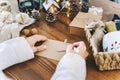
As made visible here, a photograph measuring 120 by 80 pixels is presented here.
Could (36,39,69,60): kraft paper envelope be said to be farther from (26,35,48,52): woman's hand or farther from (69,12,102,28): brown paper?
(69,12,102,28): brown paper

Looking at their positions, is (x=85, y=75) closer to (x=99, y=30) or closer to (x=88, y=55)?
(x=88, y=55)

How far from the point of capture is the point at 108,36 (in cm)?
98

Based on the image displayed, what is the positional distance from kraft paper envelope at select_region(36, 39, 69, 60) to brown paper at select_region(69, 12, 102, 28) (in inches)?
5.4

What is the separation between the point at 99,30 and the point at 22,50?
1.23 ft

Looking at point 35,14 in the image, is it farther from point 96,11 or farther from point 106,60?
point 106,60

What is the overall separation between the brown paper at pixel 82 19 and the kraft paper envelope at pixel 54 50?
0.45 ft

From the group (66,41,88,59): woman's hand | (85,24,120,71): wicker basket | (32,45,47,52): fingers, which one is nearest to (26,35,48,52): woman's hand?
(32,45,47,52): fingers

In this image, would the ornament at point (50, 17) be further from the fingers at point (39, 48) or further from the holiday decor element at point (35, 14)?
the fingers at point (39, 48)

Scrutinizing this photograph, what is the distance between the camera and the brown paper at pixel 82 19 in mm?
1176

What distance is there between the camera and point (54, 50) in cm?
107

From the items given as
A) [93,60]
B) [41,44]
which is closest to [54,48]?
[41,44]

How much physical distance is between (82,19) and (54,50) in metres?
0.28

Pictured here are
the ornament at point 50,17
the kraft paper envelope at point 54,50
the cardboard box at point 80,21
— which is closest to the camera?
the kraft paper envelope at point 54,50

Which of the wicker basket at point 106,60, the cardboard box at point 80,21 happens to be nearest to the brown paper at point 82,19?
the cardboard box at point 80,21
